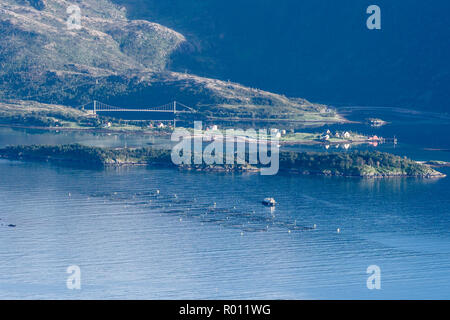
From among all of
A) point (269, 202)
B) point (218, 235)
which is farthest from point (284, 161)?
point (218, 235)

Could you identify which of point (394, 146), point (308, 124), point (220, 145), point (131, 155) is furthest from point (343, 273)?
point (308, 124)

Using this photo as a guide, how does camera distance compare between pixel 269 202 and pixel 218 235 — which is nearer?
pixel 218 235

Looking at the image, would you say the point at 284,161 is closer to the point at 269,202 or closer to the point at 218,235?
the point at 269,202

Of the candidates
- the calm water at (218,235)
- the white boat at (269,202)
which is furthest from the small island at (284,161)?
the white boat at (269,202)

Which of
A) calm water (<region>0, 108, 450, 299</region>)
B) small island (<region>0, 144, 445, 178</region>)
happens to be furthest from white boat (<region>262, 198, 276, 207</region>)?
small island (<region>0, 144, 445, 178</region>)

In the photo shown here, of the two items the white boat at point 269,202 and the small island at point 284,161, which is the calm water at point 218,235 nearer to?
the white boat at point 269,202
